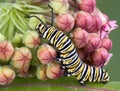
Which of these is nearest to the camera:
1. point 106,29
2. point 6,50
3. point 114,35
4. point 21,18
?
point 6,50

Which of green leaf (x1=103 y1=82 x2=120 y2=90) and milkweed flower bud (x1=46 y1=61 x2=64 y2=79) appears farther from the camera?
green leaf (x1=103 y1=82 x2=120 y2=90)

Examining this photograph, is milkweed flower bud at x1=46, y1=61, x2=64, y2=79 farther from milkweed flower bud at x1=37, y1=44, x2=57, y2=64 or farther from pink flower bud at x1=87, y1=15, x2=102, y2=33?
pink flower bud at x1=87, y1=15, x2=102, y2=33

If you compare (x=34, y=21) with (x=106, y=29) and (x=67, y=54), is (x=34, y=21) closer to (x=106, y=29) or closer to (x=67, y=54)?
(x=67, y=54)

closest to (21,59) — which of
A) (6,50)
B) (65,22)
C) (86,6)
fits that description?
(6,50)

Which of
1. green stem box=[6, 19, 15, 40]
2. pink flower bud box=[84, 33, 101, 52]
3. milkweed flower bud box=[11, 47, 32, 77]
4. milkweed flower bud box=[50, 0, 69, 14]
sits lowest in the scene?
milkweed flower bud box=[11, 47, 32, 77]

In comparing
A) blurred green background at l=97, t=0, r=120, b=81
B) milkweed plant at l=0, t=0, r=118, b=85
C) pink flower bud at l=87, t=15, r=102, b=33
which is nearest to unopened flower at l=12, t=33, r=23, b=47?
milkweed plant at l=0, t=0, r=118, b=85

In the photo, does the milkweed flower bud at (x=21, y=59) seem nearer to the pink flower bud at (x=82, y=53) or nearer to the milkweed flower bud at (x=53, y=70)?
the milkweed flower bud at (x=53, y=70)

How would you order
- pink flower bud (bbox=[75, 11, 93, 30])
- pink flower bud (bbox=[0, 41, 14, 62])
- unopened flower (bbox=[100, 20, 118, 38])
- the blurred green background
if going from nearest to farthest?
pink flower bud (bbox=[0, 41, 14, 62]), pink flower bud (bbox=[75, 11, 93, 30]), unopened flower (bbox=[100, 20, 118, 38]), the blurred green background

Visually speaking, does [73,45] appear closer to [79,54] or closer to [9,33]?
[79,54]
